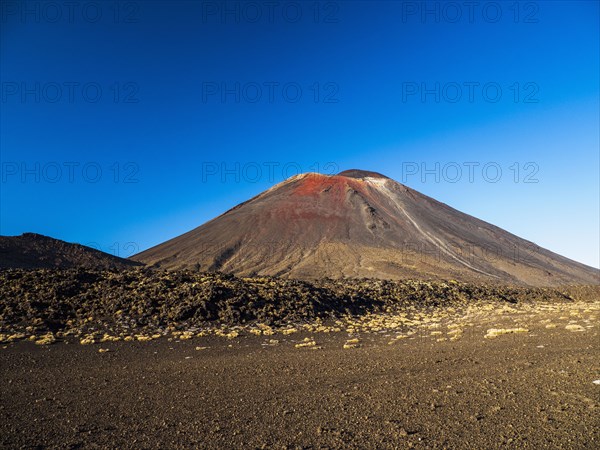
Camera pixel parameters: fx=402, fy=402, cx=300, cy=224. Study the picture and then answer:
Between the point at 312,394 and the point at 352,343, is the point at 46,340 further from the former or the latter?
the point at 312,394

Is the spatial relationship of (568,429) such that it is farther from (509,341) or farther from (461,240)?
(461,240)

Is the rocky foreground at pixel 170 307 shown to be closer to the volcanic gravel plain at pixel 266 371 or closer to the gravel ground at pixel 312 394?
the volcanic gravel plain at pixel 266 371

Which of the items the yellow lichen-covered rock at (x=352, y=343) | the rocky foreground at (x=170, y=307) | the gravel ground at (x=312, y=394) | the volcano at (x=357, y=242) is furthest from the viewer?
the volcano at (x=357, y=242)

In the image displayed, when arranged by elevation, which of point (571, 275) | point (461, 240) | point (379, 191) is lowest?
point (571, 275)

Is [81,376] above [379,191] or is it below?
below

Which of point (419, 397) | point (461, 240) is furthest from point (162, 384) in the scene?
point (461, 240)

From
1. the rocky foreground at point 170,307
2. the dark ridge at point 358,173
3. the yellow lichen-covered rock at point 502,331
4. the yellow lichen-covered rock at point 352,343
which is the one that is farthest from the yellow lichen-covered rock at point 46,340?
the dark ridge at point 358,173
